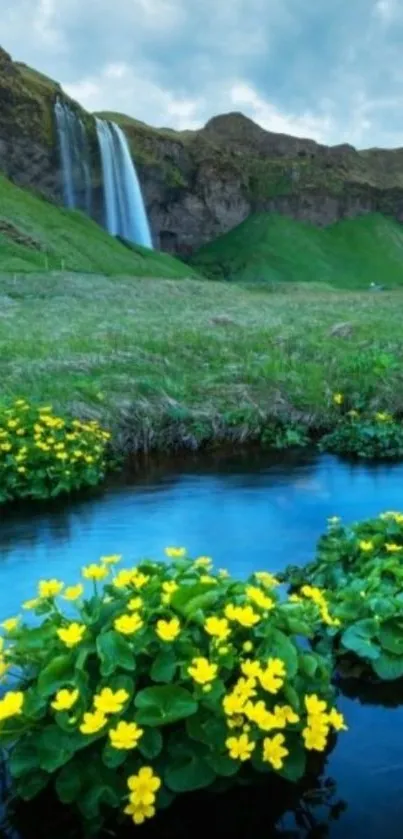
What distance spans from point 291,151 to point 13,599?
131 m

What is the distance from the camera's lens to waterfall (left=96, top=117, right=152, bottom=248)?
89312 millimetres

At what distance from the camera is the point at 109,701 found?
3.93m

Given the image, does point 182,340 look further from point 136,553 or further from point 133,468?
point 136,553

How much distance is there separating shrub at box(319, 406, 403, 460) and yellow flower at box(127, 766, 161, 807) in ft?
32.1

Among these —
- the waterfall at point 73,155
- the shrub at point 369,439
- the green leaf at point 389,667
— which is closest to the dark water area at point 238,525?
the green leaf at point 389,667

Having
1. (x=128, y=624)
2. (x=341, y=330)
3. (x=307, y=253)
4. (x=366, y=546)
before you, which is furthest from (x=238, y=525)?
(x=307, y=253)

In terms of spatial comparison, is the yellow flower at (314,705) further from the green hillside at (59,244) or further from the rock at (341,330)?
the green hillside at (59,244)

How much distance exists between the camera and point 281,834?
14.5 ft

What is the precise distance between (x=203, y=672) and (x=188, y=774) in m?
0.55

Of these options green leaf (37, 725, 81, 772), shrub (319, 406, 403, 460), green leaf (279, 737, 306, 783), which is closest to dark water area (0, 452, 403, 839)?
shrub (319, 406, 403, 460)

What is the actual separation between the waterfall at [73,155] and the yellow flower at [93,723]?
3559 inches

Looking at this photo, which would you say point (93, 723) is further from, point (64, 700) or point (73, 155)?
point (73, 155)

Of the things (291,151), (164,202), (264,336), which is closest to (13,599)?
(264,336)

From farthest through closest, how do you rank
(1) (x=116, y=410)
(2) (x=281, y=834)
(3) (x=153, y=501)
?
(1) (x=116, y=410)
(3) (x=153, y=501)
(2) (x=281, y=834)
